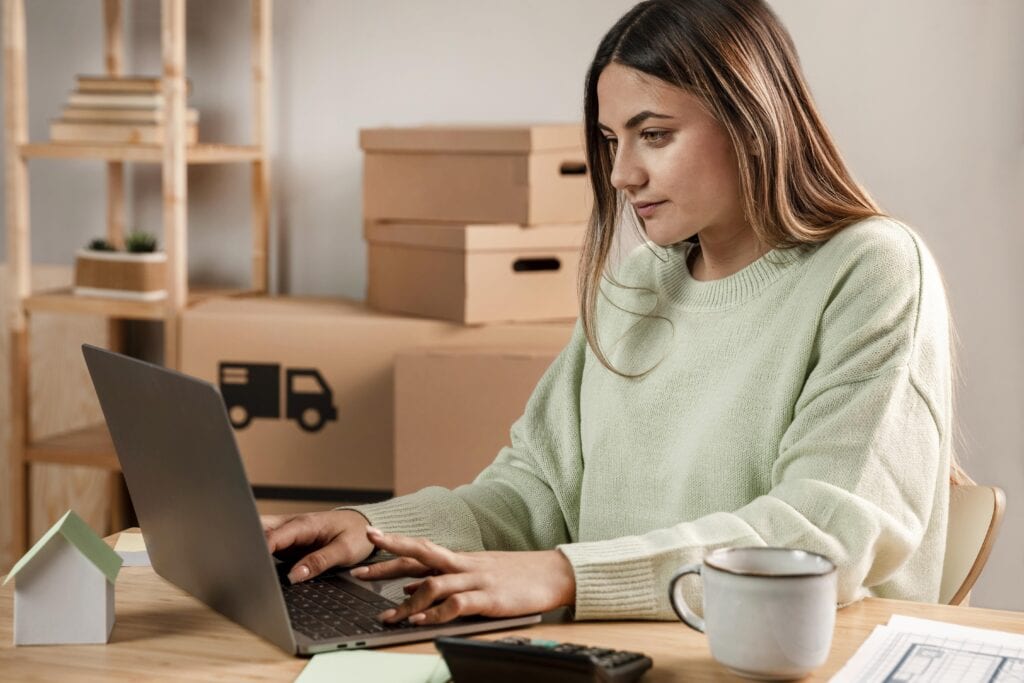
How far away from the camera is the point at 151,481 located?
1.07 meters

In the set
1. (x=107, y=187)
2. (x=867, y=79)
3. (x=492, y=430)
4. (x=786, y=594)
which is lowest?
(x=492, y=430)

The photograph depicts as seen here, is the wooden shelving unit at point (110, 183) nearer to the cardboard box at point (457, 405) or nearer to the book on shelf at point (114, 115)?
the book on shelf at point (114, 115)

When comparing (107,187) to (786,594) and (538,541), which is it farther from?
(786,594)

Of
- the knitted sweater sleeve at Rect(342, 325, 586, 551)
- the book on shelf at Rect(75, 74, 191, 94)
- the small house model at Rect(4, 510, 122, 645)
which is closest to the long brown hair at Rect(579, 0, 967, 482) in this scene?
the knitted sweater sleeve at Rect(342, 325, 586, 551)

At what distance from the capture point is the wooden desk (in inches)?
36.3

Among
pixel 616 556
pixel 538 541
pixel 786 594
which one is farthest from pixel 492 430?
pixel 786 594

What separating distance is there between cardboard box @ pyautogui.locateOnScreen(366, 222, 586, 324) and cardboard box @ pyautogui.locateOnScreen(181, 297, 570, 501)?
40mm

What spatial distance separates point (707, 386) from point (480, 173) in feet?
3.79

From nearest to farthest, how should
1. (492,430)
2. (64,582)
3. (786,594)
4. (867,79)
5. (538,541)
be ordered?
1. (786,594)
2. (64,582)
3. (538,541)
4. (492,430)
5. (867,79)

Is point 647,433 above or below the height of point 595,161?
below

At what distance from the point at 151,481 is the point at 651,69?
1.94 ft

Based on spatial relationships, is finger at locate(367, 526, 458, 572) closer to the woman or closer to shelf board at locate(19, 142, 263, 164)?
the woman

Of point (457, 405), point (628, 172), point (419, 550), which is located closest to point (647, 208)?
point (628, 172)

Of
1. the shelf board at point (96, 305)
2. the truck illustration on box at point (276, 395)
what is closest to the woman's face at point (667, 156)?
the truck illustration on box at point (276, 395)
